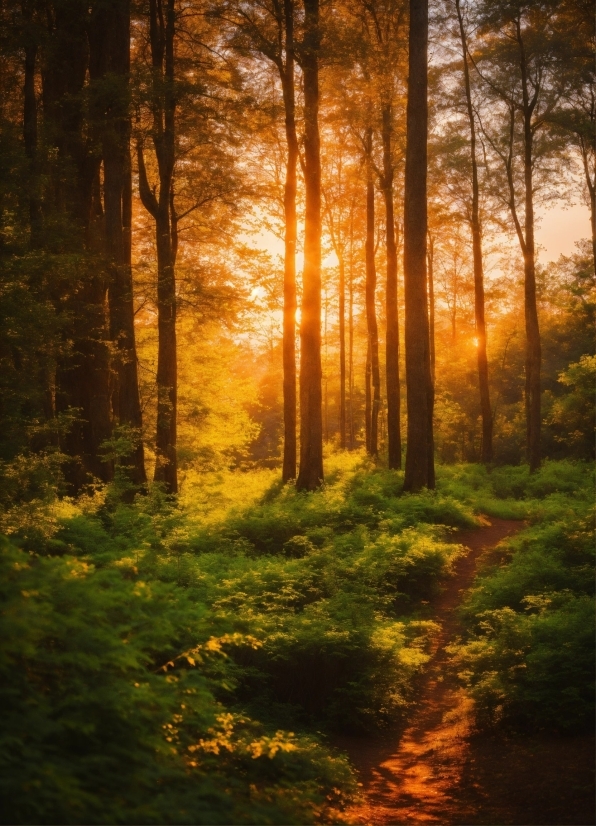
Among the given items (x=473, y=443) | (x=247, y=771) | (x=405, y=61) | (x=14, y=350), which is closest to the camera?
(x=247, y=771)

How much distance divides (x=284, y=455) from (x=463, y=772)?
595 inches

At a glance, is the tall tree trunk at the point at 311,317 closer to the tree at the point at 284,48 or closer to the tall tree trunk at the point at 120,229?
the tree at the point at 284,48

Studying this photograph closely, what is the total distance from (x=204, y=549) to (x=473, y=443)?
31.6 metres

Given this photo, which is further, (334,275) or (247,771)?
(334,275)

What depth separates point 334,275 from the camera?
3366 cm

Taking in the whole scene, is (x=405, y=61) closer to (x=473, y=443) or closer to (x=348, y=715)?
(x=348, y=715)

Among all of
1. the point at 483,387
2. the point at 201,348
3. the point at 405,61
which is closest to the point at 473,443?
the point at 483,387

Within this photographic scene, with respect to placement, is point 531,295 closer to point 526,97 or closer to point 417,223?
point 526,97

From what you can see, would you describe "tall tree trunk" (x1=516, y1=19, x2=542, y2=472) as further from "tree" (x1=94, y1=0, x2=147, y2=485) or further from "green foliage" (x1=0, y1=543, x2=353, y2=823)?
"green foliage" (x1=0, y1=543, x2=353, y2=823)

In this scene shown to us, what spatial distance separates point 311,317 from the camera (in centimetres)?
1866

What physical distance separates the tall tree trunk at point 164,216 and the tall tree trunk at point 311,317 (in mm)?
3314

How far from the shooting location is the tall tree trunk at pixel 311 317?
60.9 feet

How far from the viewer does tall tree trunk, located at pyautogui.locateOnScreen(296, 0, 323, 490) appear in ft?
60.9

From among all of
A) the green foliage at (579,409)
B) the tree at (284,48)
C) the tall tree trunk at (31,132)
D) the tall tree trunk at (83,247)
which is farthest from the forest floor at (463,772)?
the green foliage at (579,409)
